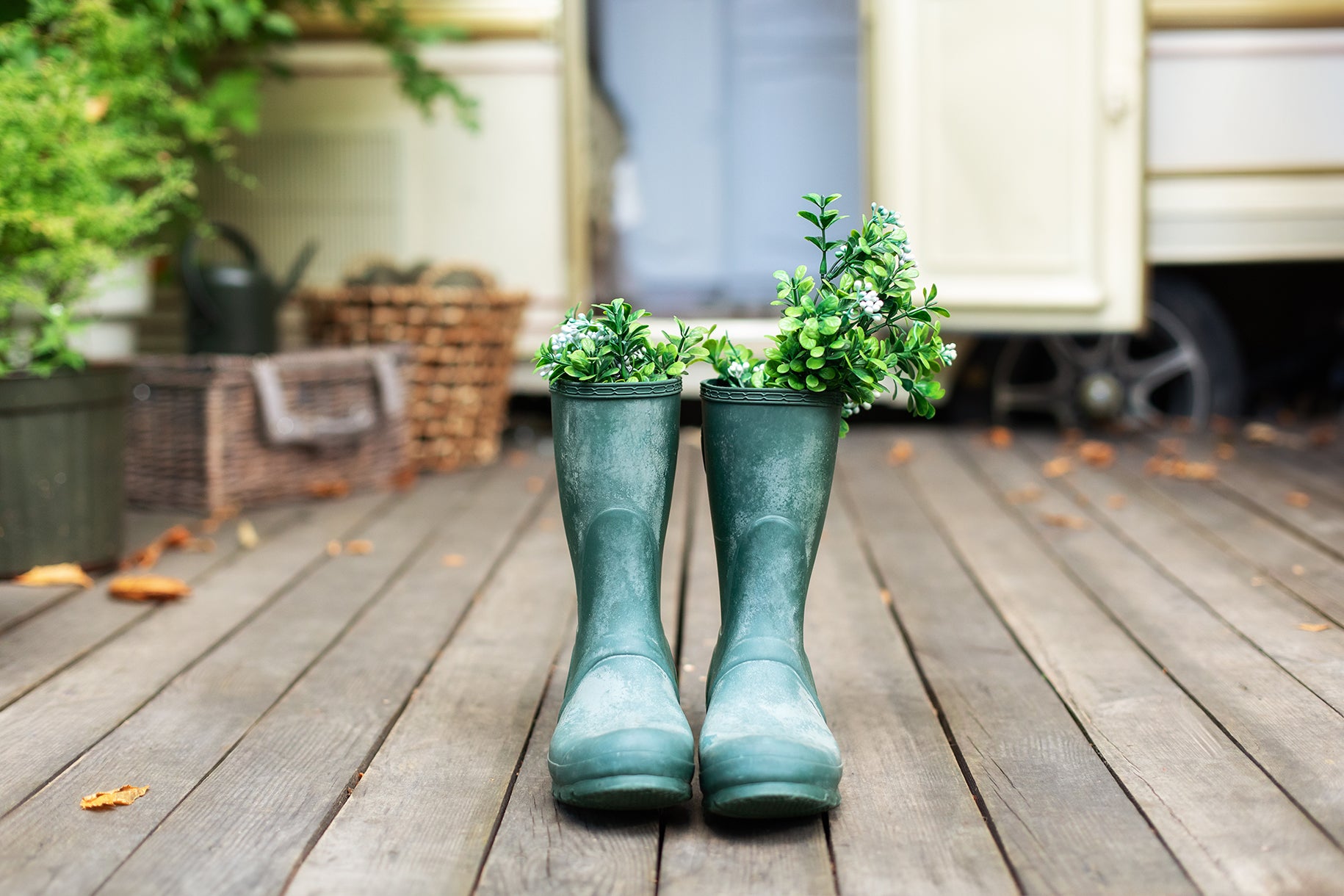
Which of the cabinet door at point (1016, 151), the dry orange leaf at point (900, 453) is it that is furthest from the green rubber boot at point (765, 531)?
the cabinet door at point (1016, 151)

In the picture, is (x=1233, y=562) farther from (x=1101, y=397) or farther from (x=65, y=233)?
(x=65, y=233)

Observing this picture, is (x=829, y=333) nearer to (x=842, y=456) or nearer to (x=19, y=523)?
(x=19, y=523)

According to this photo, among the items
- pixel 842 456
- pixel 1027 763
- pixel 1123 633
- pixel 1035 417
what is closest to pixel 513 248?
pixel 842 456

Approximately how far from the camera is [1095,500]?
2178 millimetres

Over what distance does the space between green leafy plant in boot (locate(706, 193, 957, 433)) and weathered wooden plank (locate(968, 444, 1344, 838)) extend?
1.37 ft

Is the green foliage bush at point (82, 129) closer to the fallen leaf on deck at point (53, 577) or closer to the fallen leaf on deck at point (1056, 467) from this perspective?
the fallen leaf on deck at point (53, 577)

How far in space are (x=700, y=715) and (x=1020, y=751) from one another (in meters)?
0.29

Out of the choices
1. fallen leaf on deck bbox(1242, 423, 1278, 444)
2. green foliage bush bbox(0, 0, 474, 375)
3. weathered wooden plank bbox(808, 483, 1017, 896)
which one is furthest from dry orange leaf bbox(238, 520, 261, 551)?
fallen leaf on deck bbox(1242, 423, 1278, 444)

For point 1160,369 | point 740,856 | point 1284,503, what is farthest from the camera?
point 1160,369

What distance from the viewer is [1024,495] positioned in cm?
224

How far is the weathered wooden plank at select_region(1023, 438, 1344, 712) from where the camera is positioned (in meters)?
1.30

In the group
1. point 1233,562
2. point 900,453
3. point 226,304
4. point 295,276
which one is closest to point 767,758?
point 1233,562

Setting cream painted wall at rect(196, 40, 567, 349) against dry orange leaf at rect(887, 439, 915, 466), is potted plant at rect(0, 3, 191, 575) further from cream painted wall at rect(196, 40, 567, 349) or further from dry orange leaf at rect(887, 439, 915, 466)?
dry orange leaf at rect(887, 439, 915, 466)

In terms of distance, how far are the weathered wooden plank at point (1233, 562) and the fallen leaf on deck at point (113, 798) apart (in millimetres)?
1062
